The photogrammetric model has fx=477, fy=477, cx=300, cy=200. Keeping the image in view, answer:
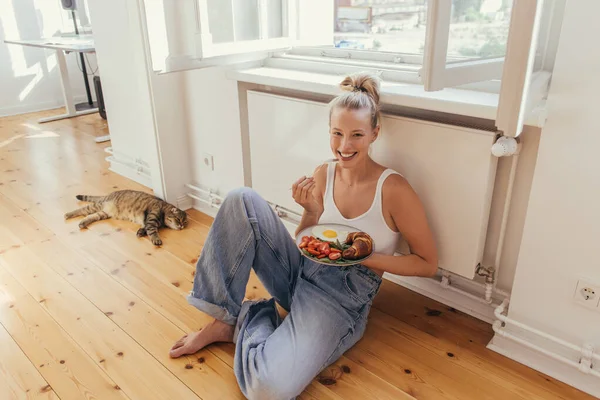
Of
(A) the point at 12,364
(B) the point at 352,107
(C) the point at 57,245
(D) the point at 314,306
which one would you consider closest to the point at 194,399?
(D) the point at 314,306

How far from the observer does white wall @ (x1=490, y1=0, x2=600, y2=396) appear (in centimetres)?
117

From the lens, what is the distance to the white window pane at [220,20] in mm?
1953

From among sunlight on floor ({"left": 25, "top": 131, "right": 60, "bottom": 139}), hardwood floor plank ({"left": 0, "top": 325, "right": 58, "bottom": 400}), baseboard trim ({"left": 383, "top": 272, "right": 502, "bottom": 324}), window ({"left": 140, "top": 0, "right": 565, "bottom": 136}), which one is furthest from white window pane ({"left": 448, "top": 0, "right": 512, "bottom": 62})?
sunlight on floor ({"left": 25, "top": 131, "right": 60, "bottom": 139})

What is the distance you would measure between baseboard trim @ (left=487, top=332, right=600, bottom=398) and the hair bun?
2.94 feet

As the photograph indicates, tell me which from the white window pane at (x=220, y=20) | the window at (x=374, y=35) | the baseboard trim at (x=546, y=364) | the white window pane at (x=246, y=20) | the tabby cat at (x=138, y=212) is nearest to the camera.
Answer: the window at (x=374, y=35)

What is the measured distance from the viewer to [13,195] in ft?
9.49

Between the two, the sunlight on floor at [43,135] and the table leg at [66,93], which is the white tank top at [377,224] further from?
the table leg at [66,93]

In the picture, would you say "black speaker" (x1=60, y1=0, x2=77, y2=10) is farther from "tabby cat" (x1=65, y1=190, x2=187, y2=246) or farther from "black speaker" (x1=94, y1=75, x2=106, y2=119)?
"tabby cat" (x1=65, y1=190, x2=187, y2=246)

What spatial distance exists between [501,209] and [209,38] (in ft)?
4.14

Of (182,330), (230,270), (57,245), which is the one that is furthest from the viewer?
(57,245)

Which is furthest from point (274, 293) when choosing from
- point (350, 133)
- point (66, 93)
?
point (66, 93)

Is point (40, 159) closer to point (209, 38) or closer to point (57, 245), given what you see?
point (57, 245)

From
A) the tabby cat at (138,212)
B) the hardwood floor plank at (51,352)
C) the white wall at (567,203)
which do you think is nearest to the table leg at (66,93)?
the tabby cat at (138,212)

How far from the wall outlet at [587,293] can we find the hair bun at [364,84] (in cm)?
79
